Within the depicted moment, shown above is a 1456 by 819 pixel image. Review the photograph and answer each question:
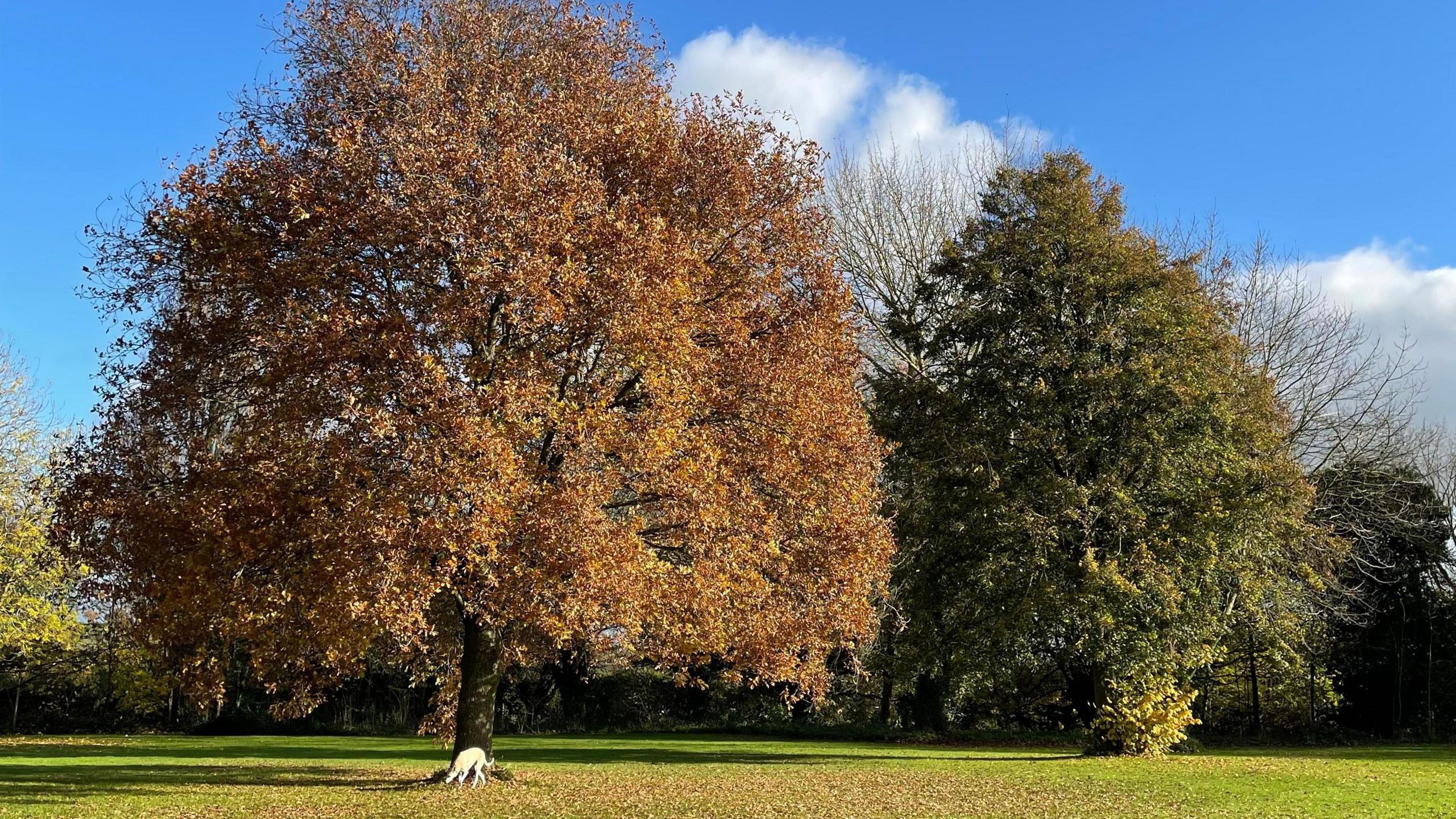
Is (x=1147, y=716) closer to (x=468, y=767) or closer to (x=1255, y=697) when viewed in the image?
(x=1255, y=697)

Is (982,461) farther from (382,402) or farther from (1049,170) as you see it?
(382,402)

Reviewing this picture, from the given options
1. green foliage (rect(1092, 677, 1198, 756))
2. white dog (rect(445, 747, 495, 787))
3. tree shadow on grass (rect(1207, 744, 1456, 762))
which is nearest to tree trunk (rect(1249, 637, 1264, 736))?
tree shadow on grass (rect(1207, 744, 1456, 762))

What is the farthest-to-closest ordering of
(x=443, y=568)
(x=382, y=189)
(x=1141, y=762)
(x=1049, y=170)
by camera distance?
(x=1049, y=170) → (x=1141, y=762) → (x=382, y=189) → (x=443, y=568)

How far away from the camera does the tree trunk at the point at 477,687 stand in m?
16.6

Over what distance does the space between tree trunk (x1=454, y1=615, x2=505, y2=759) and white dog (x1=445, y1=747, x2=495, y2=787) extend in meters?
0.27

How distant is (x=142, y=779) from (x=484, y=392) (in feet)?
35.5

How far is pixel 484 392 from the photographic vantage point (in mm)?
12727

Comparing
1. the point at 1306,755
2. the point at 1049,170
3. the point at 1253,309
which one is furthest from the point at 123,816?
the point at 1253,309

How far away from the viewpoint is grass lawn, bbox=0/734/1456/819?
1384cm

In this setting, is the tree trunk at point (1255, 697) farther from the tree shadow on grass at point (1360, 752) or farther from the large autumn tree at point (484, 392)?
the large autumn tree at point (484, 392)

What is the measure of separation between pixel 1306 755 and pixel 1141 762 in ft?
21.2

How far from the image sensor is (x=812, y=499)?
52.3 ft

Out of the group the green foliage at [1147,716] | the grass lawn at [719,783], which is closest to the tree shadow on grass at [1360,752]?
the grass lawn at [719,783]

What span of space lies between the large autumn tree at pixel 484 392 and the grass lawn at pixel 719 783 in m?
1.97
